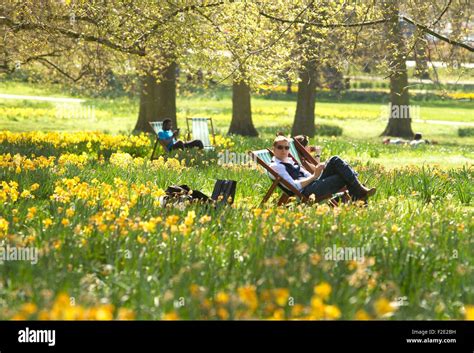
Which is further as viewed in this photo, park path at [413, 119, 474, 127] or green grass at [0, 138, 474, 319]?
park path at [413, 119, 474, 127]

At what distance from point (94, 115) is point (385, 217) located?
30784 millimetres

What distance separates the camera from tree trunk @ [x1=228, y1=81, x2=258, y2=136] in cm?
2838

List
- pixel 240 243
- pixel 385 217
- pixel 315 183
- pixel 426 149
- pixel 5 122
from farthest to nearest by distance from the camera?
pixel 5 122 → pixel 426 149 → pixel 315 183 → pixel 385 217 → pixel 240 243

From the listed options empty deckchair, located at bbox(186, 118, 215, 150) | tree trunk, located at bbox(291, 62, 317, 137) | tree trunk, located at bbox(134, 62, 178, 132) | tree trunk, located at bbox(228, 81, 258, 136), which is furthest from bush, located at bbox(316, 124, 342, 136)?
empty deckchair, located at bbox(186, 118, 215, 150)

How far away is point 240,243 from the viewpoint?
7.30m

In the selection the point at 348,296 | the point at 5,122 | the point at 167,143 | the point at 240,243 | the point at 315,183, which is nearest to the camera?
the point at 348,296

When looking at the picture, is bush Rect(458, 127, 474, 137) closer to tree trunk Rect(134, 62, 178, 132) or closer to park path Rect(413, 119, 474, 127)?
park path Rect(413, 119, 474, 127)

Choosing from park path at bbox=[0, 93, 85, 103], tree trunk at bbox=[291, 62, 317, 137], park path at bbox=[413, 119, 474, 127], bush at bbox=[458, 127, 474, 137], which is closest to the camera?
tree trunk at bbox=[291, 62, 317, 137]

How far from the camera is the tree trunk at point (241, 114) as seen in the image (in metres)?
28.4

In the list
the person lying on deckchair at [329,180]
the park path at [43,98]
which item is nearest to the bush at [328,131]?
the park path at [43,98]

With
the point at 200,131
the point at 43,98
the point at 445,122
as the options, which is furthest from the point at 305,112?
the point at 43,98

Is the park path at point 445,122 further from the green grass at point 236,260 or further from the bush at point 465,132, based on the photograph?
the green grass at point 236,260
